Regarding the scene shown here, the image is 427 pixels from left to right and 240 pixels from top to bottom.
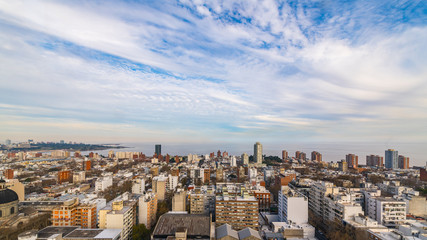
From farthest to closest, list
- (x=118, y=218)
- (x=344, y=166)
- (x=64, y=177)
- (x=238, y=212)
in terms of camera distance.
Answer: (x=344, y=166)
(x=64, y=177)
(x=238, y=212)
(x=118, y=218)

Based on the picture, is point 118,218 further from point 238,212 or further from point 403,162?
point 403,162

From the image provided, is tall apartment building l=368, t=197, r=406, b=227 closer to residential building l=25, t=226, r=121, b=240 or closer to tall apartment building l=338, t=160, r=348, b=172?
residential building l=25, t=226, r=121, b=240

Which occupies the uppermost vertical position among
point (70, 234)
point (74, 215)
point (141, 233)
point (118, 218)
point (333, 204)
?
point (333, 204)

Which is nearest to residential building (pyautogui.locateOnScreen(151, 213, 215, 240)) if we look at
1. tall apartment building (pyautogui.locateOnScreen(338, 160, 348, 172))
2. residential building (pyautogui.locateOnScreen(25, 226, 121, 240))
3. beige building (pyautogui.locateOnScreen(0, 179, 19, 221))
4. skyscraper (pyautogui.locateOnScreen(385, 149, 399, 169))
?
residential building (pyautogui.locateOnScreen(25, 226, 121, 240))

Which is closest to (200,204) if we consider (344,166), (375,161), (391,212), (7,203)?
(391,212)

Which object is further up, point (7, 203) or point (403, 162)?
point (7, 203)

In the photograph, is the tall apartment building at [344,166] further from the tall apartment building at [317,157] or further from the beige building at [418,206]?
the beige building at [418,206]

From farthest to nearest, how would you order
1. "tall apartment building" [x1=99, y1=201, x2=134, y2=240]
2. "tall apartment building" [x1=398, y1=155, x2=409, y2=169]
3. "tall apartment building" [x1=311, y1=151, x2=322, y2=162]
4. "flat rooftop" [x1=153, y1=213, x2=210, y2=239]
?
"tall apartment building" [x1=311, y1=151, x2=322, y2=162] < "tall apartment building" [x1=398, y1=155, x2=409, y2=169] < "tall apartment building" [x1=99, y1=201, x2=134, y2=240] < "flat rooftop" [x1=153, y1=213, x2=210, y2=239]
